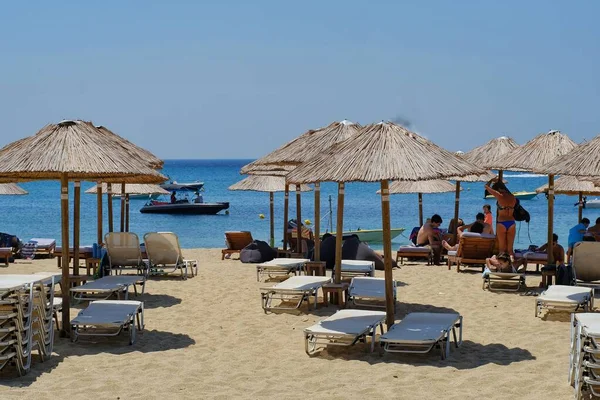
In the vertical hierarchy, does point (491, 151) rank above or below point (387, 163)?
above

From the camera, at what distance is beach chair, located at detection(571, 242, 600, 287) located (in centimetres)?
1038

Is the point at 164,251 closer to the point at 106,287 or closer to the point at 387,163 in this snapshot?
the point at 106,287

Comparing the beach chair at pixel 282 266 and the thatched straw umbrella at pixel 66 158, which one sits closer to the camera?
the thatched straw umbrella at pixel 66 158

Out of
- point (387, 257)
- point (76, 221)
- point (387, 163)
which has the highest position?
point (387, 163)

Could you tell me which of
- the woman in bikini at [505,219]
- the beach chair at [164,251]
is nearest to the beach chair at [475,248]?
the woman in bikini at [505,219]

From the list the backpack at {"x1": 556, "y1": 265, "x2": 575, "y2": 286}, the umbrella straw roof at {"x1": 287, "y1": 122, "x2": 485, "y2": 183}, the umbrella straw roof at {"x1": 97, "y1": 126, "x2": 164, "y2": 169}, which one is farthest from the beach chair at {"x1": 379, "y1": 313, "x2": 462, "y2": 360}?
the umbrella straw roof at {"x1": 97, "y1": 126, "x2": 164, "y2": 169}

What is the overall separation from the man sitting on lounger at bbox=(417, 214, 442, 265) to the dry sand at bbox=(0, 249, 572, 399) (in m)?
4.35

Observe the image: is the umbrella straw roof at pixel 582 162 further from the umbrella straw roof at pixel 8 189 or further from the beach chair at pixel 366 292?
the umbrella straw roof at pixel 8 189

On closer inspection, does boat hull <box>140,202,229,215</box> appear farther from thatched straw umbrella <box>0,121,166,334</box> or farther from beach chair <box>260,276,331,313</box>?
thatched straw umbrella <box>0,121,166,334</box>

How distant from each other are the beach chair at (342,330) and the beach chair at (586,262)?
11.1 ft

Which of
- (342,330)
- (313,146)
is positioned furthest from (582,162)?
(342,330)

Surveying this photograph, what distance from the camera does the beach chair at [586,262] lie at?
10383 millimetres

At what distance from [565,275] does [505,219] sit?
2315 mm

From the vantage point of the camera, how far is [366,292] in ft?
31.7
